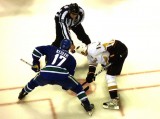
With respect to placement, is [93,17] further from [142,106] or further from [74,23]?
[142,106]

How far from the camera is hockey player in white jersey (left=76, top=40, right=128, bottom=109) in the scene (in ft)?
15.8

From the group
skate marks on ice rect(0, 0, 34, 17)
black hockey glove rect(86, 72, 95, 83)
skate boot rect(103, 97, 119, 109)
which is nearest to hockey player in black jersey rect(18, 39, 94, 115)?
skate boot rect(103, 97, 119, 109)

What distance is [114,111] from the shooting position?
4.85m

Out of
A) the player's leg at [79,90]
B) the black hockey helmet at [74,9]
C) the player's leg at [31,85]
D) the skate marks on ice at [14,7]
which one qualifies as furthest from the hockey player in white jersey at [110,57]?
the skate marks on ice at [14,7]

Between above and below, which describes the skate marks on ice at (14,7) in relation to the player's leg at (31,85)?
above

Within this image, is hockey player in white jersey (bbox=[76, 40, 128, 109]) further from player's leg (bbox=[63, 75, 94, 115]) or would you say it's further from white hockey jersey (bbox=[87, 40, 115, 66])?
player's leg (bbox=[63, 75, 94, 115])

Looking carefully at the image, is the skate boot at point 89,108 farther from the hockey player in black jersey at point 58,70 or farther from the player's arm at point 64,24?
the player's arm at point 64,24

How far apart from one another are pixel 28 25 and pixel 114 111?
2288mm

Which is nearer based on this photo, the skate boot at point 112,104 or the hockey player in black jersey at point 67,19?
the skate boot at point 112,104

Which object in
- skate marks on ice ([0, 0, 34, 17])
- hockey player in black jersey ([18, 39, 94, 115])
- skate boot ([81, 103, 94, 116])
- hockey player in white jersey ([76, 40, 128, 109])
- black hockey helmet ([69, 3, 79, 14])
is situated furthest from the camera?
skate marks on ice ([0, 0, 34, 17])

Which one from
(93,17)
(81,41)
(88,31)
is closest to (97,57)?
(81,41)

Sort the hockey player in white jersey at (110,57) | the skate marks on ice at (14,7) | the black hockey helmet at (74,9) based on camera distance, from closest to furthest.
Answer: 1. the hockey player in white jersey at (110,57)
2. the black hockey helmet at (74,9)
3. the skate marks on ice at (14,7)

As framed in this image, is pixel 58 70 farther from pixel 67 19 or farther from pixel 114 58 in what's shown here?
pixel 67 19

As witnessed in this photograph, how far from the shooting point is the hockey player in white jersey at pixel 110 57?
15.8 feet
